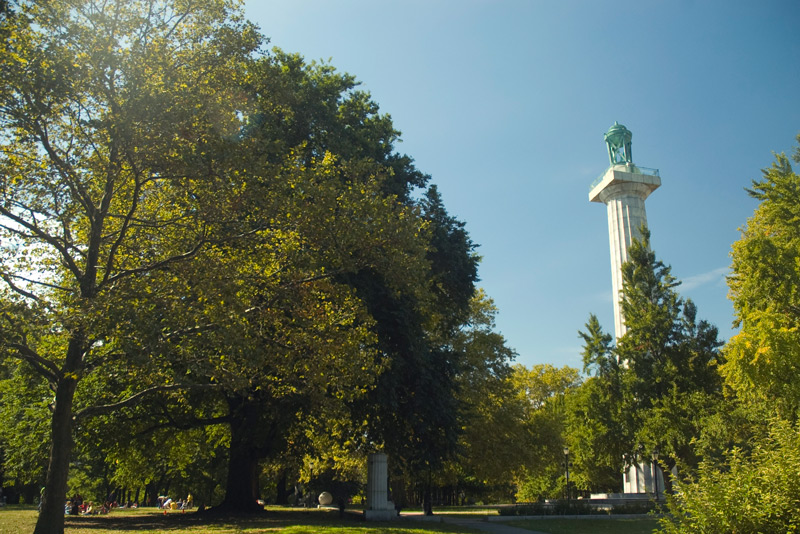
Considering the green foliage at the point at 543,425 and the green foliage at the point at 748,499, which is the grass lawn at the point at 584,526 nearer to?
the green foliage at the point at 543,425

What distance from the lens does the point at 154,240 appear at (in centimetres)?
1480

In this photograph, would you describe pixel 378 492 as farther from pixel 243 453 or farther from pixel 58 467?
pixel 58 467

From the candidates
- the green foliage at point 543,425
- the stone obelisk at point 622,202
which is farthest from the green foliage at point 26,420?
the stone obelisk at point 622,202

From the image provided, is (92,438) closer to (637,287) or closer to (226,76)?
(226,76)

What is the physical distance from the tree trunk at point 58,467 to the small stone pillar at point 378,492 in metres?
12.6

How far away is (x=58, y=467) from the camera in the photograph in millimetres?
12531

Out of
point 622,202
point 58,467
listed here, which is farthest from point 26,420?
point 622,202

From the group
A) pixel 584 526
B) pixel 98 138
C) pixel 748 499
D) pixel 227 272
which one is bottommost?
pixel 584 526

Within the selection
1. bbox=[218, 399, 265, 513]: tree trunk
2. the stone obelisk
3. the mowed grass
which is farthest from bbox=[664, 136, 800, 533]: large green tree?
the stone obelisk

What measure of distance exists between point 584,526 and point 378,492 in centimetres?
813

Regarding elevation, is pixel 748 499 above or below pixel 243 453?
above

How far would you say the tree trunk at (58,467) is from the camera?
12.1 metres

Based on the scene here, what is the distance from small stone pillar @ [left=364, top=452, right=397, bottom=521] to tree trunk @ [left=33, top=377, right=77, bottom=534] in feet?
41.3

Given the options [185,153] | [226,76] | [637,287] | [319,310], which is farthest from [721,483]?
[637,287]
